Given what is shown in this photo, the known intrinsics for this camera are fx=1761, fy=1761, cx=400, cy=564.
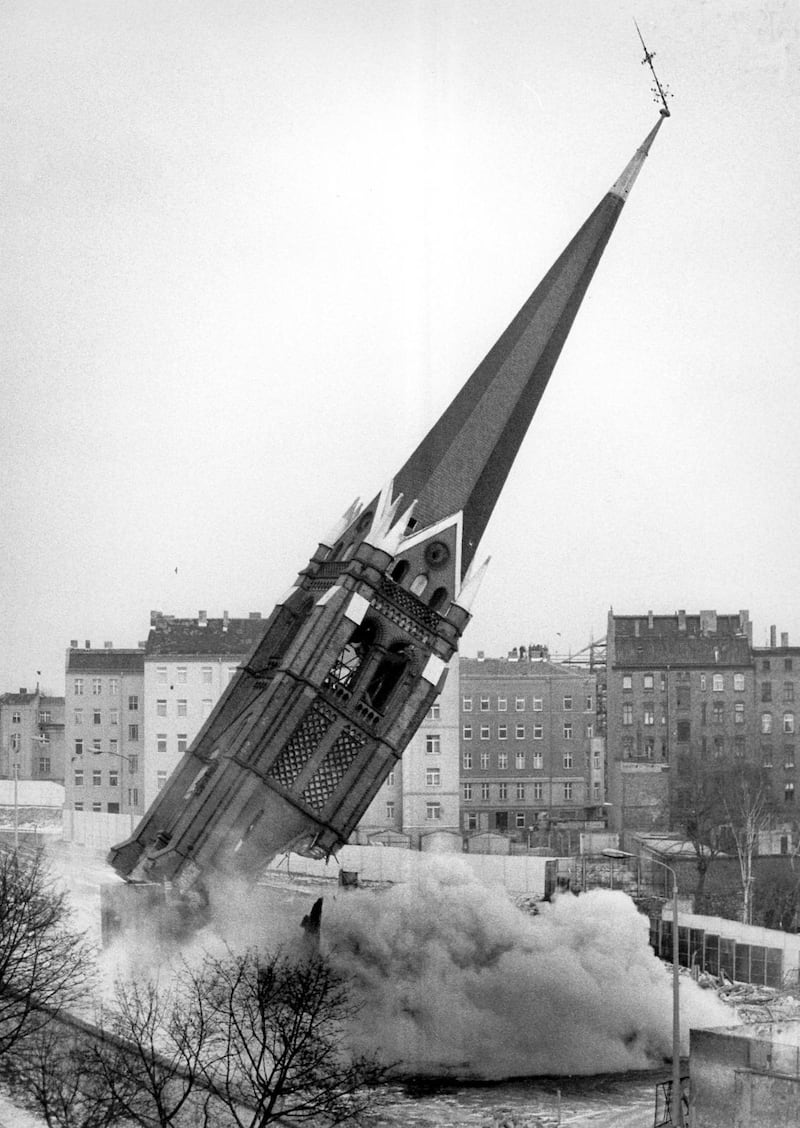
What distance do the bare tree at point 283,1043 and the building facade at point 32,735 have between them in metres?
41.7

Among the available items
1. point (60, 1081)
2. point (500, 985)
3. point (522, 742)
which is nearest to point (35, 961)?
point (60, 1081)

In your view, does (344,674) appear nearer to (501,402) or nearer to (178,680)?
(501,402)

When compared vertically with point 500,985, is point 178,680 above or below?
above

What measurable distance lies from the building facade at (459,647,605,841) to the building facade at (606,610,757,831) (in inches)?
120

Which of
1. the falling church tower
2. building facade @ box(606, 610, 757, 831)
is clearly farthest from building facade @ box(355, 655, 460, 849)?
the falling church tower

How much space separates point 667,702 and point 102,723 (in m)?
26.9

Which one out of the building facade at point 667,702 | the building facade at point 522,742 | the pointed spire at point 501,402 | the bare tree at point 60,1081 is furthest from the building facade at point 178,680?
the bare tree at point 60,1081

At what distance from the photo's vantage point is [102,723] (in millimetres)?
62844

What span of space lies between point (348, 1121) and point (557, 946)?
47.1ft

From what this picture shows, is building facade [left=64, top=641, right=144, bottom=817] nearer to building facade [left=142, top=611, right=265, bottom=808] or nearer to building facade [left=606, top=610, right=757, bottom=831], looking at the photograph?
building facade [left=142, top=611, right=265, bottom=808]

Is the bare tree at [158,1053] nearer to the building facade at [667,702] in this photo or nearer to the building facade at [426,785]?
the building facade at [426,785]

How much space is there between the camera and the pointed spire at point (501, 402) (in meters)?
39.9

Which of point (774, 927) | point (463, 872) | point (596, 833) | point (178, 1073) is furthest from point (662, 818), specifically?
point (178, 1073)

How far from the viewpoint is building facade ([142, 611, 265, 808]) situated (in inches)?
2279
